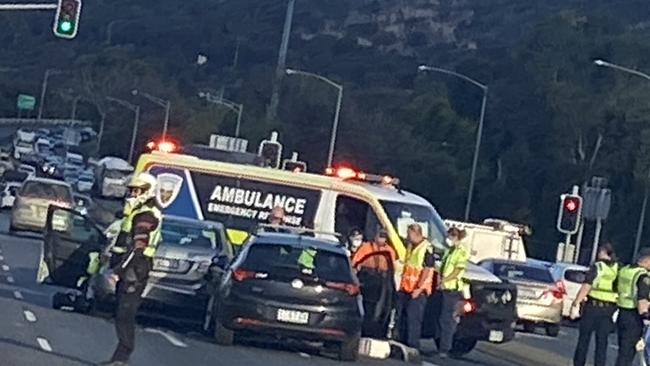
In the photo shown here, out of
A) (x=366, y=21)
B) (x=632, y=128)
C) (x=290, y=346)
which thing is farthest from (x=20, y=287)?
(x=366, y=21)

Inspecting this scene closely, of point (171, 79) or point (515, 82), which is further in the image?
point (171, 79)

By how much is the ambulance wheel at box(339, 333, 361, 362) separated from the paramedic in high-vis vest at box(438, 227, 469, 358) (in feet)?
8.64

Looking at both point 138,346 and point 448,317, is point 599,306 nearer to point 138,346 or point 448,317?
point 448,317

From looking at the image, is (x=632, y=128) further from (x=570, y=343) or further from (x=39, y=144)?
(x=39, y=144)

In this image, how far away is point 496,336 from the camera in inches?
1048

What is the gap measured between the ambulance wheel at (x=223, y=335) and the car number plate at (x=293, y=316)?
29.4 inches

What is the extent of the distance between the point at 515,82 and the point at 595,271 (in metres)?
73.8

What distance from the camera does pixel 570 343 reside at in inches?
1346

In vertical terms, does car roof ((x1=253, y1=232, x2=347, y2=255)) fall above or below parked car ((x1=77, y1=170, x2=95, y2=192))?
below

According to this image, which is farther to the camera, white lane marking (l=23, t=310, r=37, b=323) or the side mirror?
the side mirror

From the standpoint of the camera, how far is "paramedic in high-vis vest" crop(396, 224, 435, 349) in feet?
82.5

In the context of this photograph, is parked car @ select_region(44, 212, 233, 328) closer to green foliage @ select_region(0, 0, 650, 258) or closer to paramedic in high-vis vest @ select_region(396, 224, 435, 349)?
paramedic in high-vis vest @ select_region(396, 224, 435, 349)

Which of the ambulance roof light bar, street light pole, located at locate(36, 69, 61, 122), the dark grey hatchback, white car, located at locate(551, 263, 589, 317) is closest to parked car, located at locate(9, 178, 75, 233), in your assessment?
white car, located at locate(551, 263, 589, 317)

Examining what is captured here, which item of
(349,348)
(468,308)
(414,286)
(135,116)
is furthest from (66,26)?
(135,116)
